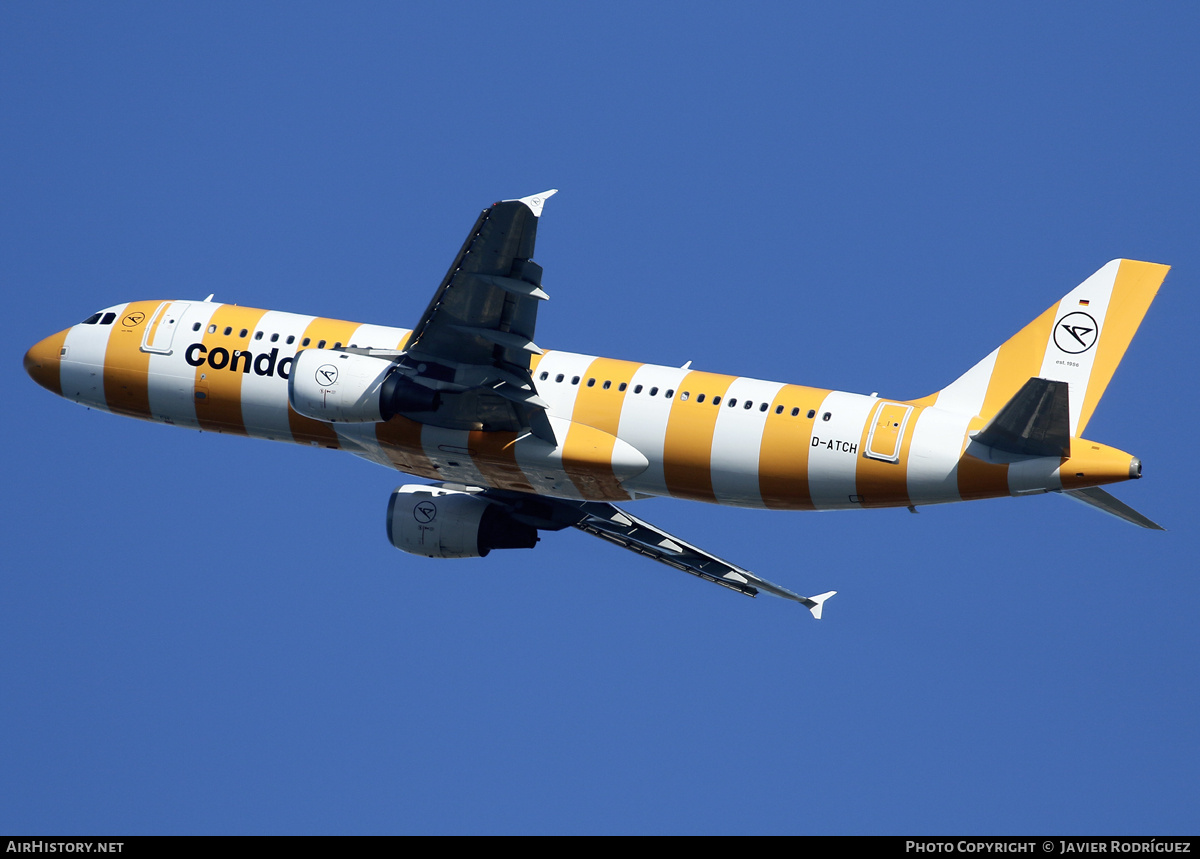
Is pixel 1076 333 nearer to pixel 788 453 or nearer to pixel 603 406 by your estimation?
pixel 788 453

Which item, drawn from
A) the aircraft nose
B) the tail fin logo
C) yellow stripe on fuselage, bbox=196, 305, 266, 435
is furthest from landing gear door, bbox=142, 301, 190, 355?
the tail fin logo

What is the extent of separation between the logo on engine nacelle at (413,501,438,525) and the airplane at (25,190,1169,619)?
235 centimetres

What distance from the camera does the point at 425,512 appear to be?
42938 millimetres

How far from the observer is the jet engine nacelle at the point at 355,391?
36.8 m

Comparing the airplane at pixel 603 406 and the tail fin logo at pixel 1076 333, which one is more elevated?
the tail fin logo at pixel 1076 333

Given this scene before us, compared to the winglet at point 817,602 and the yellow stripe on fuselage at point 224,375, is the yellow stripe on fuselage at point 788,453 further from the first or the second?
the yellow stripe on fuselage at point 224,375

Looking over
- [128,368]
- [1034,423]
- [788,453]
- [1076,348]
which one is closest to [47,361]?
[128,368]

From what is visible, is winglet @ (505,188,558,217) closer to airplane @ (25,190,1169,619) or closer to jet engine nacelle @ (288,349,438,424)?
airplane @ (25,190,1169,619)

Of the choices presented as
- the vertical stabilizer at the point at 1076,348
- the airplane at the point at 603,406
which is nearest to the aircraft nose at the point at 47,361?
the airplane at the point at 603,406

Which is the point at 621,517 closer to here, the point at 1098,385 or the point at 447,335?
the point at 447,335

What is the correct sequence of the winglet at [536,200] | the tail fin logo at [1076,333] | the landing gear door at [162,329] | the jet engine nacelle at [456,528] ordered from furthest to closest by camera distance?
the jet engine nacelle at [456,528] → the landing gear door at [162,329] → the tail fin logo at [1076,333] → the winglet at [536,200]

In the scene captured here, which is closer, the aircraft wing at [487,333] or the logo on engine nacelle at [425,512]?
the aircraft wing at [487,333]

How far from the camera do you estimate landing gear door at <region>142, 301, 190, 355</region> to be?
136 ft

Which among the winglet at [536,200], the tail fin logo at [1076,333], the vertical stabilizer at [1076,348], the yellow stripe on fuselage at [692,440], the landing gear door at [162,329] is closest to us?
the winglet at [536,200]
